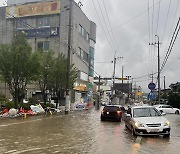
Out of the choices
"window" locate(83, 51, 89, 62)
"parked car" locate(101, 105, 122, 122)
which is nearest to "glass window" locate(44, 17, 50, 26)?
"window" locate(83, 51, 89, 62)

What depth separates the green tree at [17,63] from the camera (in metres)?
27.9

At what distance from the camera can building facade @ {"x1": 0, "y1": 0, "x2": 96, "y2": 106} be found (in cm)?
5831

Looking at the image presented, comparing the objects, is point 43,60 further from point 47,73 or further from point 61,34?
point 61,34

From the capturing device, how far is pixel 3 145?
11.9 meters

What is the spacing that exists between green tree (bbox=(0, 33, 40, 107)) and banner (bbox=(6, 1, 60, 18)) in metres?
30.7

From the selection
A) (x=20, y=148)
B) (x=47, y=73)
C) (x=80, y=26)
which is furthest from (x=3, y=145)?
(x=80, y=26)

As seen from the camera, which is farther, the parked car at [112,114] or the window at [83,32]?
the window at [83,32]

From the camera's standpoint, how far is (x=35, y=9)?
60562 millimetres

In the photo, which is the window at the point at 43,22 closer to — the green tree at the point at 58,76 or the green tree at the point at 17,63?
the green tree at the point at 58,76

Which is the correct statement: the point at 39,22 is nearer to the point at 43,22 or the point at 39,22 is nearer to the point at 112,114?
the point at 43,22

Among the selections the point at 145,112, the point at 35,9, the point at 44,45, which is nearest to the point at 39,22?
the point at 35,9

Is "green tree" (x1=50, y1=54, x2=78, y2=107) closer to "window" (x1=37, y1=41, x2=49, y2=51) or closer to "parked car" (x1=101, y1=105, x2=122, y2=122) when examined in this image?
"parked car" (x1=101, y1=105, x2=122, y2=122)

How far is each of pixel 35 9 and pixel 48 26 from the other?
14.1 feet

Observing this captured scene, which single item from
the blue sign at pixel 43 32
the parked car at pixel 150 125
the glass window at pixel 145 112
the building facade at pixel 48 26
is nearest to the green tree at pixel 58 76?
the building facade at pixel 48 26
